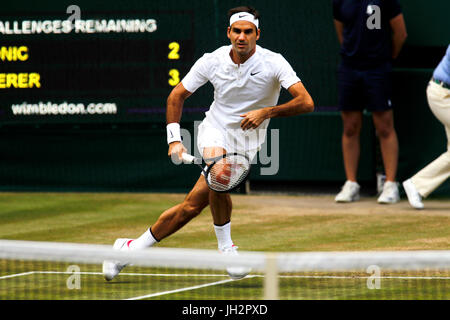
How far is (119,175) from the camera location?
10461mm

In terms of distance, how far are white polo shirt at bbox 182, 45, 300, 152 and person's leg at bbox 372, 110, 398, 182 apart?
3.31 m

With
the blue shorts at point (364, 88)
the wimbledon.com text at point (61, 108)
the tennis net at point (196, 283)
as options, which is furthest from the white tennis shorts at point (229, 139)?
the wimbledon.com text at point (61, 108)

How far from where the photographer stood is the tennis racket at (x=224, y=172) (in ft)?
18.8

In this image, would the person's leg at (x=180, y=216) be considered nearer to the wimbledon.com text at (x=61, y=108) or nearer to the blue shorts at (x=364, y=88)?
the blue shorts at (x=364, y=88)

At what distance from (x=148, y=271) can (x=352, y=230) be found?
2167 millimetres

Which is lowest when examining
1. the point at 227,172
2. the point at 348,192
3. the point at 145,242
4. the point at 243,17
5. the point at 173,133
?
the point at 348,192

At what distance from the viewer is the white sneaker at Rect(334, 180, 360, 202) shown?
9.47 m

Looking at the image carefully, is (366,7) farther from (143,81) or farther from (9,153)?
(9,153)

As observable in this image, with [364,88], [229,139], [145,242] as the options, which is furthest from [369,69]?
[145,242]

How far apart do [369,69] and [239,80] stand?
137 inches

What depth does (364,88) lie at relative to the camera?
9.28 m

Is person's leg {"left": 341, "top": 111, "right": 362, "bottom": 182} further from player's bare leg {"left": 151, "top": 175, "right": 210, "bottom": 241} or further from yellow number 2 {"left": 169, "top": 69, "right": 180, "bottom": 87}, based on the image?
player's bare leg {"left": 151, "top": 175, "right": 210, "bottom": 241}

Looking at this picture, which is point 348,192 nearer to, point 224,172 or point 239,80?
point 239,80

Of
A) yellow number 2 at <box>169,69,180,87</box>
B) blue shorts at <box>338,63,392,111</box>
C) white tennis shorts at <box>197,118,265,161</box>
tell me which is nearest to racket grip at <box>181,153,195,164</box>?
white tennis shorts at <box>197,118,265,161</box>
